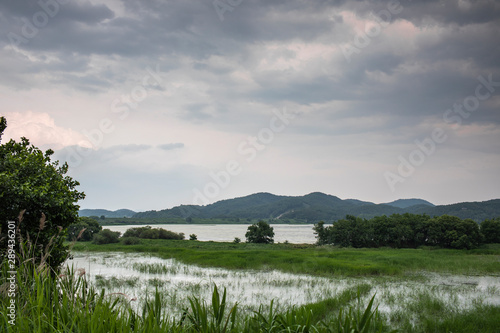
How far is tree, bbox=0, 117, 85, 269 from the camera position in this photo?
769cm

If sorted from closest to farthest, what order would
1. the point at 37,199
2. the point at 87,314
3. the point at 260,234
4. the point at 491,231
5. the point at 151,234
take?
the point at 87,314 → the point at 37,199 → the point at 491,231 → the point at 260,234 → the point at 151,234

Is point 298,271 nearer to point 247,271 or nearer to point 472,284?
point 247,271

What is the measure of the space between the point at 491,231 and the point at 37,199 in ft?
151

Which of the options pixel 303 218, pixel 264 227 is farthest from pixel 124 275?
pixel 303 218

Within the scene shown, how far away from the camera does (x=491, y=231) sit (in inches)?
1527

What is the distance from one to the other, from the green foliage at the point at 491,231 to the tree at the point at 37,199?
44.6 metres

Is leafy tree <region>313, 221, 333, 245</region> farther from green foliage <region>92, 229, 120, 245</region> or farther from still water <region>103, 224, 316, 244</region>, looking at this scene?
green foliage <region>92, 229, 120, 245</region>

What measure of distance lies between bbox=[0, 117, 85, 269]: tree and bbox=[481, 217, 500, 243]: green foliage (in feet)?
146

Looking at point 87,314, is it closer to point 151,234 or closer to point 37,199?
point 37,199

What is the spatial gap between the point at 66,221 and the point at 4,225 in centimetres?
135

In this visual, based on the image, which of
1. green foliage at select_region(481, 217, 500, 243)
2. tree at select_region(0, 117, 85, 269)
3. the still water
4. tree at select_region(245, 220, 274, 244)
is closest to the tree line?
green foliage at select_region(481, 217, 500, 243)

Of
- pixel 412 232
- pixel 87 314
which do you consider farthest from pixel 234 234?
pixel 87 314

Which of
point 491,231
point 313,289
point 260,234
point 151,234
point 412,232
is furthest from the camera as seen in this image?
point 151,234

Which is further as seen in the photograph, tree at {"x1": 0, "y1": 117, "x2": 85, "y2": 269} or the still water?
the still water
